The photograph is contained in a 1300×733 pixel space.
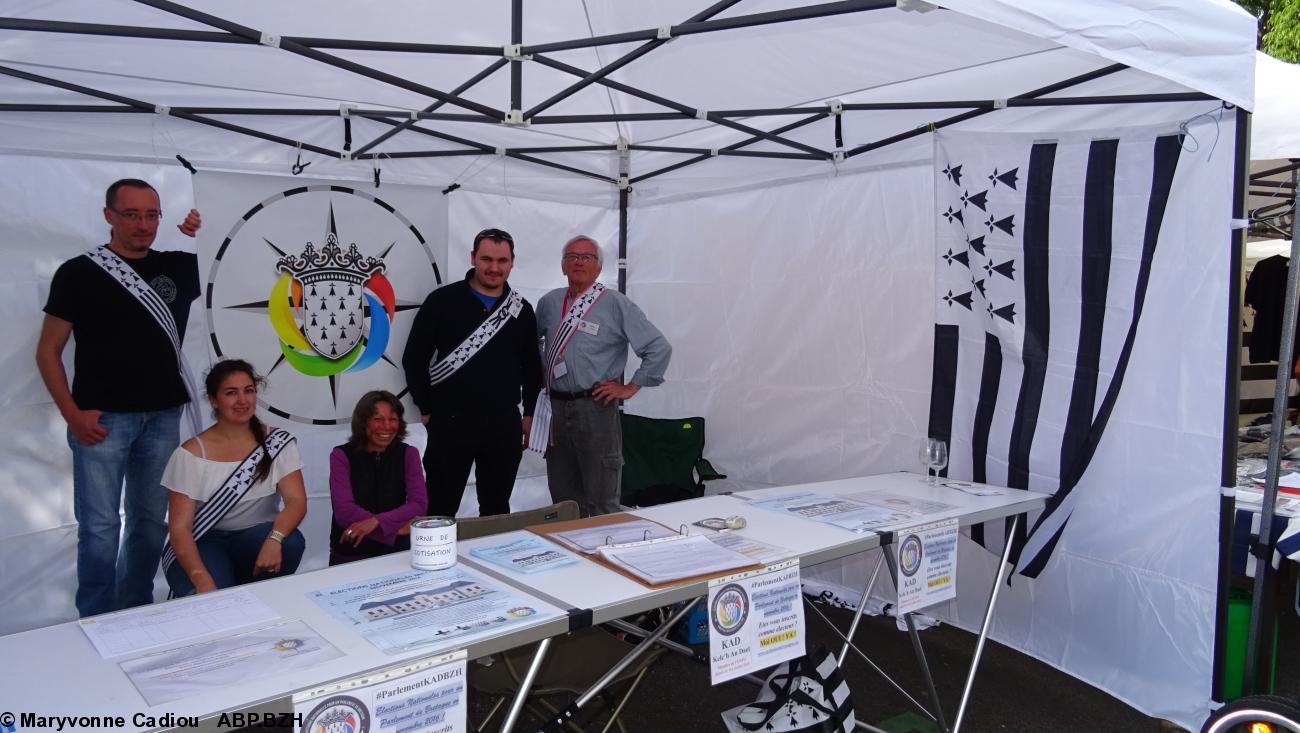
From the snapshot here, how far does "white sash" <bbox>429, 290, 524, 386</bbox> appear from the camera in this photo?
3.27 meters

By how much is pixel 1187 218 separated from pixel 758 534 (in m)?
1.54

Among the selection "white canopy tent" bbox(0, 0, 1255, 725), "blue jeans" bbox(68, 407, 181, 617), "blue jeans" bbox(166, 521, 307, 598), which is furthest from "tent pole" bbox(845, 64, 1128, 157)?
"blue jeans" bbox(68, 407, 181, 617)

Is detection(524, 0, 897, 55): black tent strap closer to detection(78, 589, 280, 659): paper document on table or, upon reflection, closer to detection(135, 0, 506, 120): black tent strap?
detection(135, 0, 506, 120): black tent strap

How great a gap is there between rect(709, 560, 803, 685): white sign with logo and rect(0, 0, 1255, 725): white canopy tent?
1.20 meters

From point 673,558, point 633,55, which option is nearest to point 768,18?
point 633,55

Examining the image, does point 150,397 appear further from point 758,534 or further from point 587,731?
point 758,534

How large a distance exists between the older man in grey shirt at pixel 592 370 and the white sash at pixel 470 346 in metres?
0.28

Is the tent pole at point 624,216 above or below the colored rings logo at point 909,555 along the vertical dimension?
above

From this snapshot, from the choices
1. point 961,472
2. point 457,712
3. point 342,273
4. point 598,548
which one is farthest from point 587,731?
point 342,273

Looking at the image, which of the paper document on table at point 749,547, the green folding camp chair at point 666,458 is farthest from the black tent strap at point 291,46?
the green folding camp chair at point 666,458

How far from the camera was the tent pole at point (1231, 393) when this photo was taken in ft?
7.12

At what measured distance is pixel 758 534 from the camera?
202 centimetres

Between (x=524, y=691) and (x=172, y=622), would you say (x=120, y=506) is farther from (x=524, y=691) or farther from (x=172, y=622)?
(x=524, y=691)

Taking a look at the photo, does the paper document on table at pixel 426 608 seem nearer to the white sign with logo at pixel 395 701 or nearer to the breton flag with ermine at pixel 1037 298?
the white sign with logo at pixel 395 701
